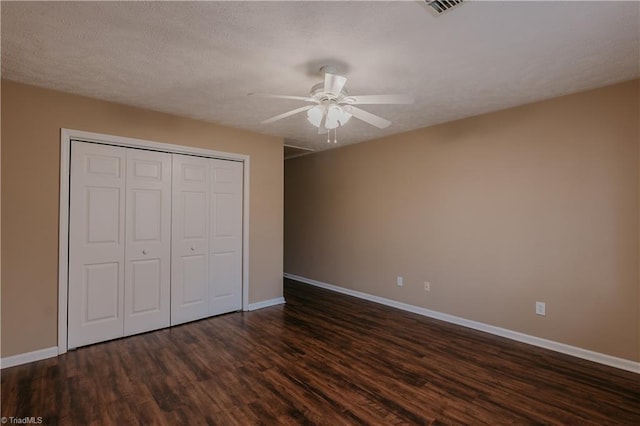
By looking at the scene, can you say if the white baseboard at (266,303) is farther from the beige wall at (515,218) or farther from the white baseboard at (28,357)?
the white baseboard at (28,357)

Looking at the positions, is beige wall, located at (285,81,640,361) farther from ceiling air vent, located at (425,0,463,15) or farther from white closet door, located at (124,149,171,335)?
white closet door, located at (124,149,171,335)

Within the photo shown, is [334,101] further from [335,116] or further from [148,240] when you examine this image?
[148,240]

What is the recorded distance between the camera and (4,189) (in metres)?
2.68

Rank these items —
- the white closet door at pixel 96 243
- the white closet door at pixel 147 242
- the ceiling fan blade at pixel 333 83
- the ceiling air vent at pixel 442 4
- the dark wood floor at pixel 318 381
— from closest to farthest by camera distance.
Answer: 1. the ceiling air vent at pixel 442 4
2. the dark wood floor at pixel 318 381
3. the ceiling fan blade at pixel 333 83
4. the white closet door at pixel 96 243
5. the white closet door at pixel 147 242

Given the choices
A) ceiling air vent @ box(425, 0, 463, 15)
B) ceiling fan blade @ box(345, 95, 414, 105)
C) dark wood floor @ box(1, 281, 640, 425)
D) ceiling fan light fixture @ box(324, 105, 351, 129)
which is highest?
ceiling air vent @ box(425, 0, 463, 15)

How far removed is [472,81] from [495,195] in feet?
4.59

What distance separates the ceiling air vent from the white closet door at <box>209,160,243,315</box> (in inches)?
121

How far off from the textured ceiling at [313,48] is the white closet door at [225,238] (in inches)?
45.0

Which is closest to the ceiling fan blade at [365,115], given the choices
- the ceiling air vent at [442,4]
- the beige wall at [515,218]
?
the ceiling air vent at [442,4]

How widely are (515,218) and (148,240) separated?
4019mm

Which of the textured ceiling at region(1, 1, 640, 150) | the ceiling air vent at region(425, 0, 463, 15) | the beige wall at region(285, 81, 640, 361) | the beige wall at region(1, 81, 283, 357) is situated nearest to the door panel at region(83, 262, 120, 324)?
the beige wall at region(1, 81, 283, 357)

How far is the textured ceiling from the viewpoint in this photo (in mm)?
1788

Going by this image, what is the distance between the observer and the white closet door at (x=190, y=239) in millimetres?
3729

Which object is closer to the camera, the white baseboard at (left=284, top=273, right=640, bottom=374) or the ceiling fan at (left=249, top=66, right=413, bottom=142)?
the ceiling fan at (left=249, top=66, right=413, bottom=142)
